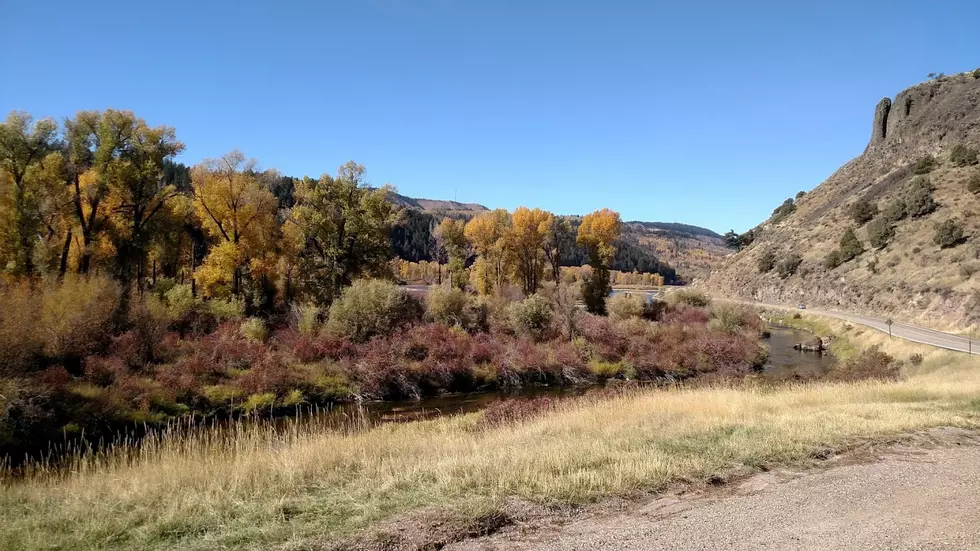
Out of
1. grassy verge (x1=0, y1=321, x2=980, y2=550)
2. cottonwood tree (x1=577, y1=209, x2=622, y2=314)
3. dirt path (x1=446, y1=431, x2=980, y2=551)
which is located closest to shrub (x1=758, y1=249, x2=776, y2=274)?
cottonwood tree (x1=577, y1=209, x2=622, y2=314)

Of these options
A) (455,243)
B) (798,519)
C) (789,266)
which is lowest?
(798,519)

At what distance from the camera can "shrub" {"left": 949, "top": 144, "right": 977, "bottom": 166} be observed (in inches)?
2581

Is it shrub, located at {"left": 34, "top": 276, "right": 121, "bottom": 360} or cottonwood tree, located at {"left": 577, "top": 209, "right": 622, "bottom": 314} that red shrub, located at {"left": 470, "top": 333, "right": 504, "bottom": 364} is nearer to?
shrub, located at {"left": 34, "top": 276, "right": 121, "bottom": 360}

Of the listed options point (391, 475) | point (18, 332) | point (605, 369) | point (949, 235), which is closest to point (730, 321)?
point (605, 369)

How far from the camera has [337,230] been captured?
3847 centimetres

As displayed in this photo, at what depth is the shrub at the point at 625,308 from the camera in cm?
4962

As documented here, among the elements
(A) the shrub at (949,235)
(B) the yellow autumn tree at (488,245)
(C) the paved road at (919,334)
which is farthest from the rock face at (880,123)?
(B) the yellow autumn tree at (488,245)

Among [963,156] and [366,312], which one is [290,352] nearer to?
[366,312]

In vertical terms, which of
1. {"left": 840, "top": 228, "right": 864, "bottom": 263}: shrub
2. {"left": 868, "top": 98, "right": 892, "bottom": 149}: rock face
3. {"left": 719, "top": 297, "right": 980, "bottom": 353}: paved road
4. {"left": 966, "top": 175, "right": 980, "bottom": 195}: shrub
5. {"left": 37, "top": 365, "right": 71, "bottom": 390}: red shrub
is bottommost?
{"left": 37, "top": 365, "right": 71, "bottom": 390}: red shrub

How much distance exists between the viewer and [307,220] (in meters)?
37.7

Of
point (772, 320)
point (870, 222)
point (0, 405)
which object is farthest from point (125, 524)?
point (870, 222)

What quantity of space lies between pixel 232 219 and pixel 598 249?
35.3 meters

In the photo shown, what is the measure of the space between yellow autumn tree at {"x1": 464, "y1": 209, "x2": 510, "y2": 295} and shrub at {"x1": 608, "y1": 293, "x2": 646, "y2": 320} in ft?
40.6

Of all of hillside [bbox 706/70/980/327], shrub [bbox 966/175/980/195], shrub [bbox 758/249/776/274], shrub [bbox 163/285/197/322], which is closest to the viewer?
shrub [bbox 163/285/197/322]
